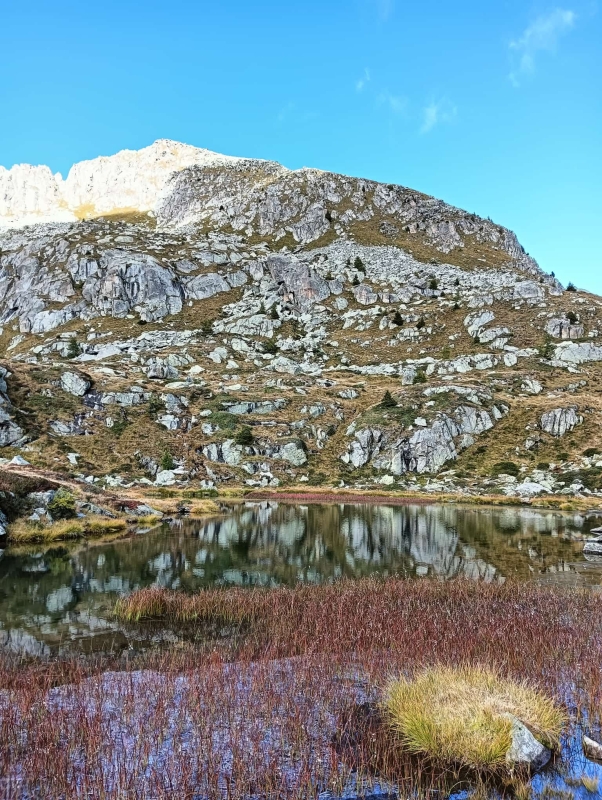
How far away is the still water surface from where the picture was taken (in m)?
20.2

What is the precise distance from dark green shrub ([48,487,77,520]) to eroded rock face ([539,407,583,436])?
83828 mm

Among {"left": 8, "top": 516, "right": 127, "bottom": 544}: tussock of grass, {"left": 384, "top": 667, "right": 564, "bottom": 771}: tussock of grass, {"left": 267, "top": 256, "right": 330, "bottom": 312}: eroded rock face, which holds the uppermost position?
{"left": 267, "top": 256, "right": 330, "bottom": 312}: eroded rock face

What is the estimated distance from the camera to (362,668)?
44.5 ft

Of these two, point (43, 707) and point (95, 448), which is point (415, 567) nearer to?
point (43, 707)

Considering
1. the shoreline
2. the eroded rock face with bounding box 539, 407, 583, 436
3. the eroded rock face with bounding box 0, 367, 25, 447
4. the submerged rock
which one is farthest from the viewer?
the eroded rock face with bounding box 539, 407, 583, 436

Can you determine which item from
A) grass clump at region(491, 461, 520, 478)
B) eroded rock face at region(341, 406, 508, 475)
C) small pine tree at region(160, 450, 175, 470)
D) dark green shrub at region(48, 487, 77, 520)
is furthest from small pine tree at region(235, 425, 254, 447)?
dark green shrub at region(48, 487, 77, 520)

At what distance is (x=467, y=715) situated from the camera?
9.41 m

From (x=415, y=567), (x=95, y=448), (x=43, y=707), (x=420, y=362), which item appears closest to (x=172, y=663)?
(x=43, y=707)

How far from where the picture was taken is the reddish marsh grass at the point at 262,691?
27.1ft

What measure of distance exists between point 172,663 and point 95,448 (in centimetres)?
8029

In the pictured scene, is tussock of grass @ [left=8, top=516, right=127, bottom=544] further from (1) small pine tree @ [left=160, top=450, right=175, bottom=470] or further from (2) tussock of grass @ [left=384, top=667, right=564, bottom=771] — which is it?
(1) small pine tree @ [left=160, top=450, right=175, bottom=470]

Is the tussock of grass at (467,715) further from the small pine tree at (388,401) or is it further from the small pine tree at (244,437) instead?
the small pine tree at (388,401)

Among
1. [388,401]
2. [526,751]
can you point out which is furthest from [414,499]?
[526,751]

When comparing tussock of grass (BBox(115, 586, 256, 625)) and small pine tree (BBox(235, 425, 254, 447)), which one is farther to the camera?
small pine tree (BBox(235, 425, 254, 447))
